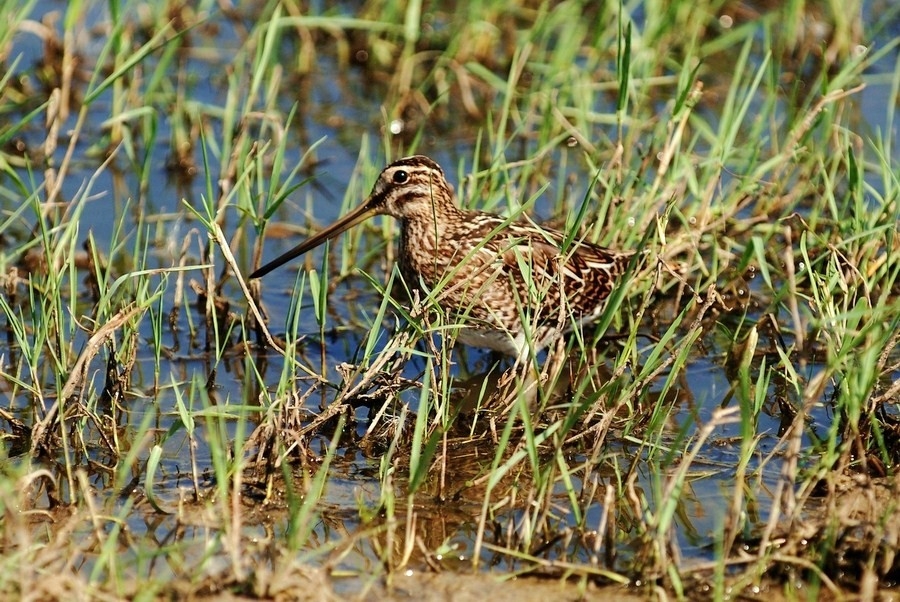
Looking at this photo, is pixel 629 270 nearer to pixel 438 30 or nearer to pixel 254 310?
pixel 254 310

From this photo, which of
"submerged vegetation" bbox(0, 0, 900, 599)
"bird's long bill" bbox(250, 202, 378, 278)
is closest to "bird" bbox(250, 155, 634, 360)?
"bird's long bill" bbox(250, 202, 378, 278)

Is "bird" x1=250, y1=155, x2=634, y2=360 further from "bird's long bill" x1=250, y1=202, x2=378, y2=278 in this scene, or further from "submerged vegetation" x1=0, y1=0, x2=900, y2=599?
"submerged vegetation" x1=0, y1=0, x2=900, y2=599

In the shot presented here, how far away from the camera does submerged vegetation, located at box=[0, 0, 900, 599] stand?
12.8 ft

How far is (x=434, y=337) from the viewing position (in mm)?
6023

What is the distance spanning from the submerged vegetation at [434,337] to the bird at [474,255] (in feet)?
0.52

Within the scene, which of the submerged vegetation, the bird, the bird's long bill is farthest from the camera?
the bird's long bill

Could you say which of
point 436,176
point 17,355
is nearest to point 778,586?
point 436,176

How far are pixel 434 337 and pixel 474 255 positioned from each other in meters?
0.64

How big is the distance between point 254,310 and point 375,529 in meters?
1.12

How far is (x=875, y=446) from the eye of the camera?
181 inches

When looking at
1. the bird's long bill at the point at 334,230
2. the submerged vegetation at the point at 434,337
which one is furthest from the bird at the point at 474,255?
the submerged vegetation at the point at 434,337

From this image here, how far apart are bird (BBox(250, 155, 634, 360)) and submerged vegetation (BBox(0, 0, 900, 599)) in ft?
0.52

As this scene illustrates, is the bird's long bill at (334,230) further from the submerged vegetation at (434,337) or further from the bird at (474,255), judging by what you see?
the submerged vegetation at (434,337)

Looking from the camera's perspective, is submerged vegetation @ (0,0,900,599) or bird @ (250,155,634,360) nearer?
submerged vegetation @ (0,0,900,599)
